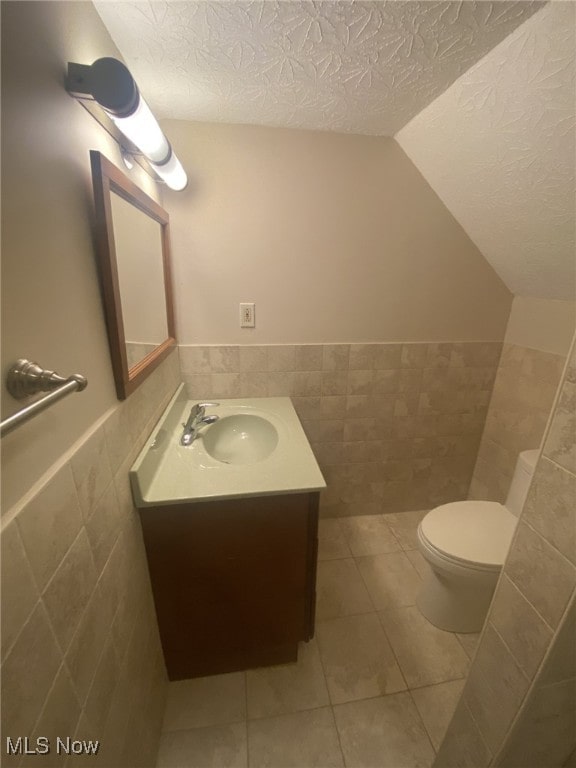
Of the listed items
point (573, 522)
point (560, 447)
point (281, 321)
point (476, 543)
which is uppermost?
point (281, 321)

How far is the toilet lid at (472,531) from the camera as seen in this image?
1173mm

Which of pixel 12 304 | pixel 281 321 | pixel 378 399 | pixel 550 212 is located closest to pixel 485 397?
pixel 378 399

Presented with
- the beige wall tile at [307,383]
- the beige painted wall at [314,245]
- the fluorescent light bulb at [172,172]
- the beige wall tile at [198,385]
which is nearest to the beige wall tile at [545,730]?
the beige wall tile at [307,383]

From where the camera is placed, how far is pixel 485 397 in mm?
1793

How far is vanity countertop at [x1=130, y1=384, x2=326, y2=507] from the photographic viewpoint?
885 millimetres

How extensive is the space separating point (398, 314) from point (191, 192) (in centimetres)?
114

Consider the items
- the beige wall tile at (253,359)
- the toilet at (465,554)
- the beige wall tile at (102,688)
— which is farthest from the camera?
the beige wall tile at (253,359)

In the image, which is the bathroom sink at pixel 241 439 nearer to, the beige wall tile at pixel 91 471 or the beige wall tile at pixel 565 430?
the beige wall tile at pixel 91 471

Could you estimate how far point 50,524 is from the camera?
0.49 m

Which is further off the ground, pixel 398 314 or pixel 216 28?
pixel 216 28

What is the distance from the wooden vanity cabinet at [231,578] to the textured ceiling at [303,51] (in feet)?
4.23

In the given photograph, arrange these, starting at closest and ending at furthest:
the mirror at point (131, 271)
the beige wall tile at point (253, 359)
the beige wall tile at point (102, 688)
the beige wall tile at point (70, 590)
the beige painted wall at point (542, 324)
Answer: the beige wall tile at point (70, 590) → the beige wall tile at point (102, 688) → the mirror at point (131, 271) → the beige painted wall at point (542, 324) → the beige wall tile at point (253, 359)

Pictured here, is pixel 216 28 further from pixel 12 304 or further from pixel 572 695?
pixel 572 695

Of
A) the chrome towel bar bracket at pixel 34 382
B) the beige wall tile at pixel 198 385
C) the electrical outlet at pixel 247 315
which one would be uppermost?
the electrical outlet at pixel 247 315
